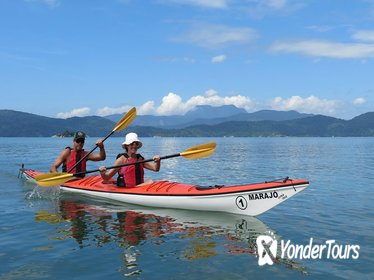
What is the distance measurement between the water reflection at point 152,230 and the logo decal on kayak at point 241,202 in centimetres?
37

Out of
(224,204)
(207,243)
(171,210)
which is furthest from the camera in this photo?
(171,210)

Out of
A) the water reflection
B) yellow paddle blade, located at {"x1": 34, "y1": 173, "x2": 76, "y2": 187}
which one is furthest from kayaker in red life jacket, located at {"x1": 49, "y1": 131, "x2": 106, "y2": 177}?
the water reflection

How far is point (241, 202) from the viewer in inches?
477

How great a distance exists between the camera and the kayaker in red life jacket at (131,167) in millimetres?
13484

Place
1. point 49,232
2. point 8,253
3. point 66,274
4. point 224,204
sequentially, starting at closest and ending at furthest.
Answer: point 66,274 < point 8,253 < point 49,232 < point 224,204

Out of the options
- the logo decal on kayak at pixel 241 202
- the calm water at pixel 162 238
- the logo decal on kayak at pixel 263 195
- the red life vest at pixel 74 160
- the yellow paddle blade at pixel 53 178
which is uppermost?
the red life vest at pixel 74 160

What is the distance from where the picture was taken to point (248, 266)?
323 inches

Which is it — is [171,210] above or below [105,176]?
below

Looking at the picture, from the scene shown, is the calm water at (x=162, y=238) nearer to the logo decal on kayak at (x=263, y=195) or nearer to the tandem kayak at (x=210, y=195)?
the tandem kayak at (x=210, y=195)

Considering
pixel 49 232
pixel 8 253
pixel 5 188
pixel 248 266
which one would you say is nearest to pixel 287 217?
pixel 248 266

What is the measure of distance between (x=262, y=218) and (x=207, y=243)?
3.51 metres

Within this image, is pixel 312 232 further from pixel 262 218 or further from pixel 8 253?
pixel 8 253

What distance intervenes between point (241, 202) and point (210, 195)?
1032 millimetres

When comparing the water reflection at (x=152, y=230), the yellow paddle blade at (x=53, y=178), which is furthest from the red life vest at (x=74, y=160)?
the water reflection at (x=152, y=230)
